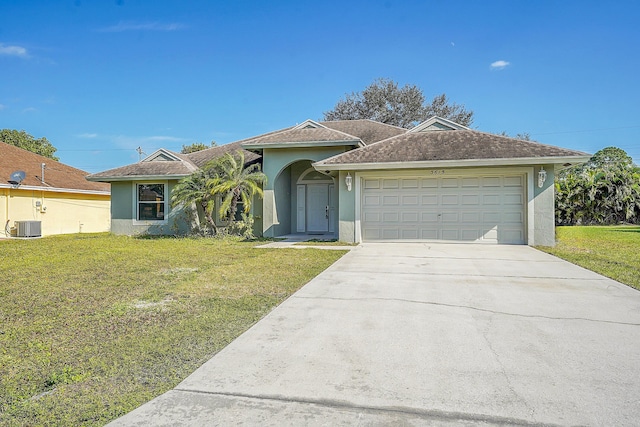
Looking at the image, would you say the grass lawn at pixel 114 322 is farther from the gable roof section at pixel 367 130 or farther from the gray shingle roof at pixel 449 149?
the gable roof section at pixel 367 130

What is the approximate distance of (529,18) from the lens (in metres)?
14.8

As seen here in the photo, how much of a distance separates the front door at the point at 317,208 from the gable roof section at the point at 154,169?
5489 millimetres

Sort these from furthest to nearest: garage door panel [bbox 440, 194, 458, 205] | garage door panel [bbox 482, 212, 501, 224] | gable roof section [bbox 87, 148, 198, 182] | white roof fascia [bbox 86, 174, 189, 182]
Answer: gable roof section [bbox 87, 148, 198, 182]
white roof fascia [bbox 86, 174, 189, 182]
garage door panel [bbox 440, 194, 458, 205]
garage door panel [bbox 482, 212, 501, 224]

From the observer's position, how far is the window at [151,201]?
17109mm

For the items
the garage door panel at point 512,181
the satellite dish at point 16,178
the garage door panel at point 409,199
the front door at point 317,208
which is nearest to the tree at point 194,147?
the satellite dish at point 16,178

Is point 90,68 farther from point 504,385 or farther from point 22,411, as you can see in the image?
point 504,385

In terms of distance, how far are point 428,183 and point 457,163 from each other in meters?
1.38

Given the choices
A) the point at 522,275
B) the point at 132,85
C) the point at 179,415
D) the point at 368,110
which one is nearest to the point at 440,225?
the point at 522,275

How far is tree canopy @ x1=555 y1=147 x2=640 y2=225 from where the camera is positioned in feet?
72.7

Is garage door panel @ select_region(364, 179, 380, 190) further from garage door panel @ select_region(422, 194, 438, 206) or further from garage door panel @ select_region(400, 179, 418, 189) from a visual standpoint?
garage door panel @ select_region(422, 194, 438, 206)

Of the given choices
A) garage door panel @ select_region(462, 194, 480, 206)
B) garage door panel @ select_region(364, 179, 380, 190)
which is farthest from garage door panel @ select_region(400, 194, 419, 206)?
garage door panel @ select_region(462, 194, 480, 206)

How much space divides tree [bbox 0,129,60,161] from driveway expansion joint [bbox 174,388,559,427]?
46949 mm

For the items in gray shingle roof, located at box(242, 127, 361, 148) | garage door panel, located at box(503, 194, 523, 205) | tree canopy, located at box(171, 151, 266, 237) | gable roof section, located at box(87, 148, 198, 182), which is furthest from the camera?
gable roof section, located at box(87, 148, 198, 182)

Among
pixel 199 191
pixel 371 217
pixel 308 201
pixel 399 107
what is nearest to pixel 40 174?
pixel 199 191
